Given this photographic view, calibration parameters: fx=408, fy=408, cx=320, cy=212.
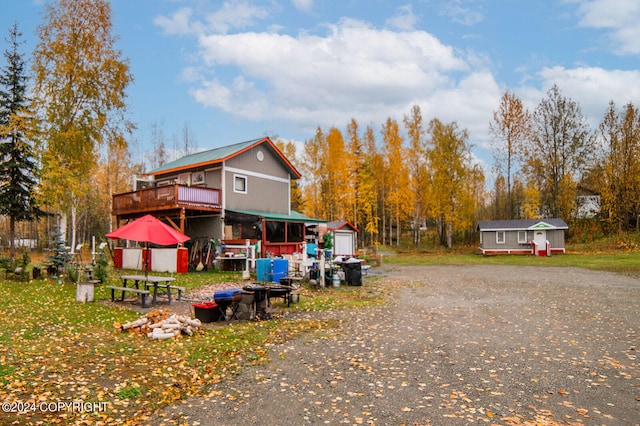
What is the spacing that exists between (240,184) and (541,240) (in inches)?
1016

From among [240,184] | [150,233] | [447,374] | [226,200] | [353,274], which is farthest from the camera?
[240,184]

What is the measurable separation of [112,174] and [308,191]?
18361 millimetres

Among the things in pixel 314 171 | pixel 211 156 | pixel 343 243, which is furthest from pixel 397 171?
pixel 211 156

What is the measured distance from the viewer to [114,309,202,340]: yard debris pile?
25.3ft

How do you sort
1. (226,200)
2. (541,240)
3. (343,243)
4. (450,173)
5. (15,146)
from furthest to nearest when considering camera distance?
1. (450,173)
2. (541,240)
3. (343,243)
4. (226,200)
5. (15,146)

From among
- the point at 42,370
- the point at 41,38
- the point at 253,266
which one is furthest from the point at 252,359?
the point at 41,38

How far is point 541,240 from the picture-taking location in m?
34.3

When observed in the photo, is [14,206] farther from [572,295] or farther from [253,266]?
[572,295]

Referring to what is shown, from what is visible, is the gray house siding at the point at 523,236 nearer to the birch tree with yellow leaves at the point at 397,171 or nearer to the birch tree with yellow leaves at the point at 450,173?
the birch tree with yellow leaves at the point at 450,173

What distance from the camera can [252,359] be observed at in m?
6.51

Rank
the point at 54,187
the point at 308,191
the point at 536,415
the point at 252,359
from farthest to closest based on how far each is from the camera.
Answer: the point at 308,191 → the point at 54,187 → the point at 252,359 → the point at 536,415

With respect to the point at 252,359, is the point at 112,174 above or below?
above

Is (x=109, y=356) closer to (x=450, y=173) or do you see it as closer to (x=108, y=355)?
(x=108, y=355)

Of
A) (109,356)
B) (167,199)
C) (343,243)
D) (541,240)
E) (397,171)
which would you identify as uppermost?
(397,171)
